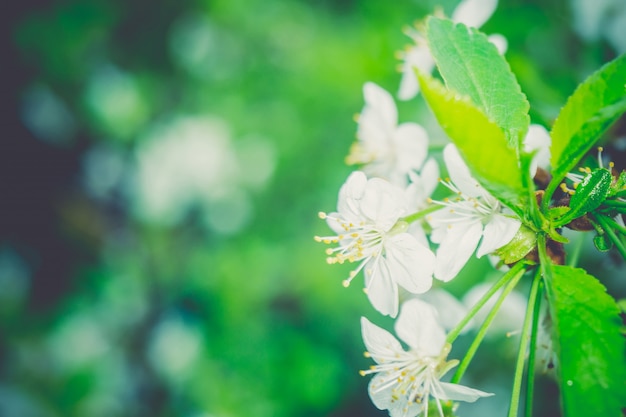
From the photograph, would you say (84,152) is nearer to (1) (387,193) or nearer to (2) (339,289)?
(2) (339,289)

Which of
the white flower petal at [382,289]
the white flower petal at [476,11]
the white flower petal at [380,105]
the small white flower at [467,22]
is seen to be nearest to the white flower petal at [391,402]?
the white flower petal at [382,289]

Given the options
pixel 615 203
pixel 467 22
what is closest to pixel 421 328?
pixel 615 203

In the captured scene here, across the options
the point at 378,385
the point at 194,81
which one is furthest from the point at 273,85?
the point at 378,385

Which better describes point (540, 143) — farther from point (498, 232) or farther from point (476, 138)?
point (476, 138)

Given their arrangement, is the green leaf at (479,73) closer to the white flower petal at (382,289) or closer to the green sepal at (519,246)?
the green sepal at (519,246)

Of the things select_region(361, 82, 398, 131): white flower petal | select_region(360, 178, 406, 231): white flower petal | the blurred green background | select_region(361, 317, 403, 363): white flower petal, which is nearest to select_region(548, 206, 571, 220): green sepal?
select_region(360, 178, 406, 231): white flower petal

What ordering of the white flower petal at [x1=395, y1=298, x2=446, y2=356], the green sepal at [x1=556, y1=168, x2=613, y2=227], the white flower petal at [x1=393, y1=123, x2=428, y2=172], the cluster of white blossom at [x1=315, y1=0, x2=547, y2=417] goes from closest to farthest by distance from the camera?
the green sepal at [x1=556, y1=168, x2=613, y2=227] < the cluster of white blossom at [x1=315, y1=0, x2=547, y2=417] < the white flower petal at [x1=395, y1=298, x2=446, y2=356] < the white flower petal at [x1=393, y1=123, x2=428, y2=172]

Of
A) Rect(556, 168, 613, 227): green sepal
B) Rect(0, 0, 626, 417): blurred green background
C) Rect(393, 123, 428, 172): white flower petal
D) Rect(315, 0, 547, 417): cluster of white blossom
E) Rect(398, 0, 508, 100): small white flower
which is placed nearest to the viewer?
Rect(556, 168, 613, 227): green sepal

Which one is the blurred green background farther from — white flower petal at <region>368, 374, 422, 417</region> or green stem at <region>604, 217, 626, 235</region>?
green stem at <region>604, 217, 626, 235</region>
